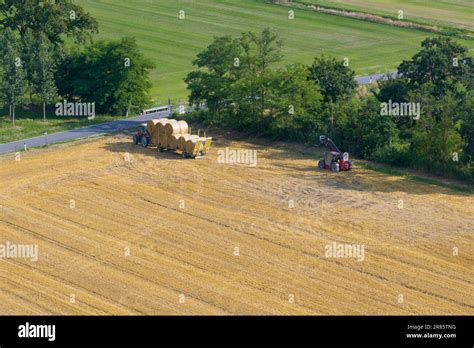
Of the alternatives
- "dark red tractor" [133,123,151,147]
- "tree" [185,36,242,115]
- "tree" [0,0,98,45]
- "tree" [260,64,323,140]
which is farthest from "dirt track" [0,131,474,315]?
"tree" [0,0,98,45]

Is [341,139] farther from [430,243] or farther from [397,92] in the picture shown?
[430,243]

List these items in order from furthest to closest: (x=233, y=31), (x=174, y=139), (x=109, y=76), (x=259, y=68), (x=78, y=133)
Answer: (x=233, y=31)
(x=109, y=76)
(x=259, y=68)
(x=78, y=133)
(x=174, y=139)

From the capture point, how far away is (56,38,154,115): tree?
249 ft

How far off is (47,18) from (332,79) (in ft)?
85.1

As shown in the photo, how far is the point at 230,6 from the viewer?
118062 millimetres

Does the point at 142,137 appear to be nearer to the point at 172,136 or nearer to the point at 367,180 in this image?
the point at 172,136

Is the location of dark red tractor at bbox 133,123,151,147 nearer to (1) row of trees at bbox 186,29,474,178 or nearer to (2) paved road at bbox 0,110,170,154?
(2) paved road at bbox 0,110,170,154

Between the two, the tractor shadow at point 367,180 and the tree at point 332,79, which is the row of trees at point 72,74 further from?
the tractor shadow at point 367,180

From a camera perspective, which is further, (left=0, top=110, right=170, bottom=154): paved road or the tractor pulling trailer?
(left=0, top=110, right=170, bottom=154): paved road

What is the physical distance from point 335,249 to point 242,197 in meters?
9.99

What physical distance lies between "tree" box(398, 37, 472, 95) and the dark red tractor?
19331mm

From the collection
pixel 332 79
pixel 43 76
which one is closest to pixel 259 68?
pixel 332 79

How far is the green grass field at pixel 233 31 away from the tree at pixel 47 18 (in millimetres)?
9695

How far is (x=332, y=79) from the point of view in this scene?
71.8m
